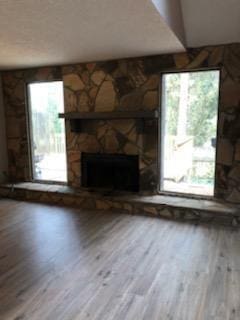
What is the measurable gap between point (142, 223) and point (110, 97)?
6.79ft

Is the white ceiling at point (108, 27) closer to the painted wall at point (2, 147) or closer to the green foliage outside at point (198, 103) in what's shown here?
the green foliage outside at point (198, 103)

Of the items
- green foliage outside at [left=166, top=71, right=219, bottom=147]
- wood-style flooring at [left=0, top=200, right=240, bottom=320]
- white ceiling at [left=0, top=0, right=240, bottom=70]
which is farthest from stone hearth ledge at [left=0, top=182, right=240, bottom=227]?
white ceiling at [left=0, top=0, right=240, bottom=70]

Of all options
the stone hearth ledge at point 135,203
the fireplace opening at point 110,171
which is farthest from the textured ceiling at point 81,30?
the stone hearth ledge at point 135,203

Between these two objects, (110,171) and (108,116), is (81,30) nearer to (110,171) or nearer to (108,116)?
(108,116)

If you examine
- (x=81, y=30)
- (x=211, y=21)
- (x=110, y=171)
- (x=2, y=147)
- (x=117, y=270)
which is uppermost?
(x=211, y=21)

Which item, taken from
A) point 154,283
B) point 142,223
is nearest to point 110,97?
point 142,223

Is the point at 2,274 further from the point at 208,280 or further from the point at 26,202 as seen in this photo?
the point at 26,202

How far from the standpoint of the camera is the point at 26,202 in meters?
4.71

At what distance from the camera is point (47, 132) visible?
16.6ft

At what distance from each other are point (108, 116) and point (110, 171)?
36.8 inches

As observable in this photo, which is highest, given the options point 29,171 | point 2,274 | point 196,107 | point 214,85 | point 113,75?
point 113,75

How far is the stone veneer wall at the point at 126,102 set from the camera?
142 inches

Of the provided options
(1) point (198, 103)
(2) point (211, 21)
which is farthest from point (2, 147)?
(2) point (211, 21)

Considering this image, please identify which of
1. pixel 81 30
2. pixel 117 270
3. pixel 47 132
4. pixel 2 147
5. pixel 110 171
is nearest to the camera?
pixel 117 270
